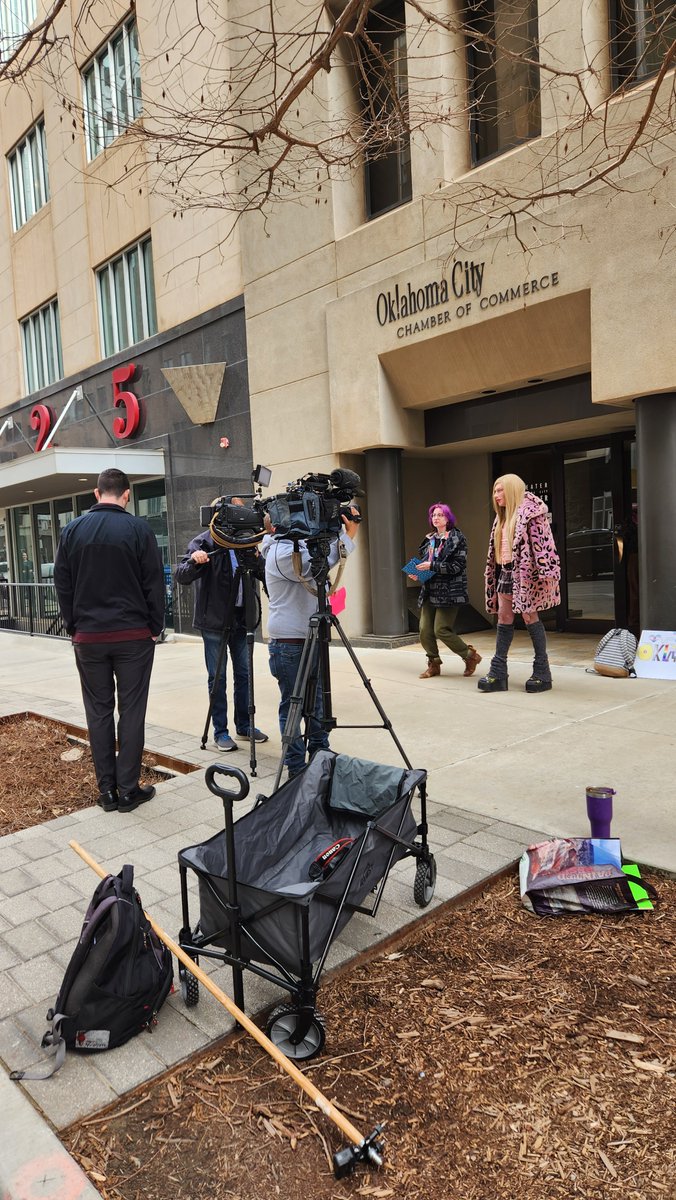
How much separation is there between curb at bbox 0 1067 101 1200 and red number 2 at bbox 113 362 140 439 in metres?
14.0

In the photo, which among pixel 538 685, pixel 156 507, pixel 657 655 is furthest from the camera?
pixel 156 507

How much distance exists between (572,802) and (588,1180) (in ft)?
8.27

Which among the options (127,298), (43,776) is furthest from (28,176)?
(43,776)

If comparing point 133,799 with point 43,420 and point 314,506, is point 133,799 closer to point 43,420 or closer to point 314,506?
point 314,506

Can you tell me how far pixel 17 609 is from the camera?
53.5 ft

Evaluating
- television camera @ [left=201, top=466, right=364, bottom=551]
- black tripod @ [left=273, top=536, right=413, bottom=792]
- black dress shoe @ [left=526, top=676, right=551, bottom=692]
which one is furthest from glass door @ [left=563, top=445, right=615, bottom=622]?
black tripod @ [left=273, top=536, right=413, bottom=792]

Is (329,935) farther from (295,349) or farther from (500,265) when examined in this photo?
(295,349)

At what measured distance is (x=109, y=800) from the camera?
4.59 meters

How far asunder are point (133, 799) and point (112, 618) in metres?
1.09

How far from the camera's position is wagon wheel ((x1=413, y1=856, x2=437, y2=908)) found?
3.12 m

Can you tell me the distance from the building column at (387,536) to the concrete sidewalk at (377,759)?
2.41 metres

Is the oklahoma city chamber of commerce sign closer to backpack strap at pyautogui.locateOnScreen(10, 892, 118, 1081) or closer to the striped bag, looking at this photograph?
the striped bag

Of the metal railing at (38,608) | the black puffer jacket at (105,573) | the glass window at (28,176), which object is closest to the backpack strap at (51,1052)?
the black puffer jacket at (105,573)

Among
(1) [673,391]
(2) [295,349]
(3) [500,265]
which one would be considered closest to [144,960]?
(1) [673,391]
